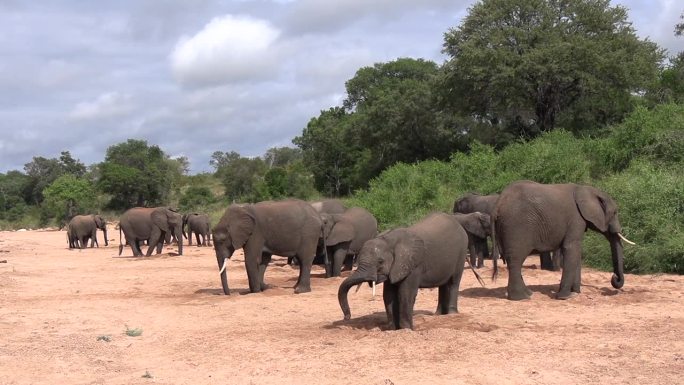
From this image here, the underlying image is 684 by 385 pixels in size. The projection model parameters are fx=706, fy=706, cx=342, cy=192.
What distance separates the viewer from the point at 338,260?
1816 cm

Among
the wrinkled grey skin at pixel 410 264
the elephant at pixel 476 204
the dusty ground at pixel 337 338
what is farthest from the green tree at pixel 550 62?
the wrinkled grey skin at pixel 410 264

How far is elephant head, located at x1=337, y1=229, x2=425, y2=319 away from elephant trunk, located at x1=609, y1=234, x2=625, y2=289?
206 inches

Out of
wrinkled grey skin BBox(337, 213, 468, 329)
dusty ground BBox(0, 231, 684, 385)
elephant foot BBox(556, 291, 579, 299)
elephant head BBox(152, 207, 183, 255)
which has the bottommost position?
dusty ground BBox(0, 231, 684, 385)

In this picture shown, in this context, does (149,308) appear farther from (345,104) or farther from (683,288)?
(345,104)

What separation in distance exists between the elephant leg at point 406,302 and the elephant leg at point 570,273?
4.10 meters

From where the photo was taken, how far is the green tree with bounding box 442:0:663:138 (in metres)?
33.8

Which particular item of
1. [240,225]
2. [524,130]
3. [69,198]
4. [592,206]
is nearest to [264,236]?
[240,225]

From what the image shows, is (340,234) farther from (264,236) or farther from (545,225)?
(545,225)

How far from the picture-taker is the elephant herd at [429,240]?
9.97 meters

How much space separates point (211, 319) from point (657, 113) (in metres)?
20.1

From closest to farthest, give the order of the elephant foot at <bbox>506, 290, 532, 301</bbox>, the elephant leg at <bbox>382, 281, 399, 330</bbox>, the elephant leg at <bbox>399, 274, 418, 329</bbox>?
the elephant leg at <bbox>399, 274, 418, 329</bbox> < the elephant leg at <bbox>382, 281, 399, 330</bbox> < the elephant foot at <bbox>506, 290, 532, 301</bbox>

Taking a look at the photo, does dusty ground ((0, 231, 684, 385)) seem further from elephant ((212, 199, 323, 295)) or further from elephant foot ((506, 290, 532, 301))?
elephant ((212, 199, 323, 295))

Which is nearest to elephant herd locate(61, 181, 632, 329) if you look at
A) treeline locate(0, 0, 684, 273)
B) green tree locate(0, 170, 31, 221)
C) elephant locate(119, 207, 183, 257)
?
treeline locate(0, 0, 684, 273)

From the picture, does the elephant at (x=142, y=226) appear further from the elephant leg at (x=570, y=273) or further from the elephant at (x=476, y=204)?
the elephant leg at (x=570, y=273)
